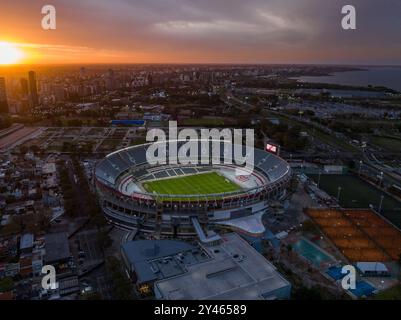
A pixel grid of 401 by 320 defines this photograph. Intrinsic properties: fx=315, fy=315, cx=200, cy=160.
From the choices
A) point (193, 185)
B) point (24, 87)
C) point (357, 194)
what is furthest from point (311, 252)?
point (24, 87)

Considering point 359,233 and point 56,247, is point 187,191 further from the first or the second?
point 359,233

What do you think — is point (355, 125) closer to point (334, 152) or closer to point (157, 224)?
point (334, 152)

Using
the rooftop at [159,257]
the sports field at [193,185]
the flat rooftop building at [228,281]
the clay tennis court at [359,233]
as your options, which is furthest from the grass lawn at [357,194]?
the rooftop at [159,257]

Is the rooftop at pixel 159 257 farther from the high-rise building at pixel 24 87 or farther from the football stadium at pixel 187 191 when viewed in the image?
the high-rise building at pixel 24 87

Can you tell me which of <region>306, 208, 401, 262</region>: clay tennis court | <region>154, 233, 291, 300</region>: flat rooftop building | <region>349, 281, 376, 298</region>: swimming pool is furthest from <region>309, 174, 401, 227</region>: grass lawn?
<region>154, 233, 291, 300</region>: flat rooftop building

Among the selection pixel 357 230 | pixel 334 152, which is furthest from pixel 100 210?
pixel 334 152
